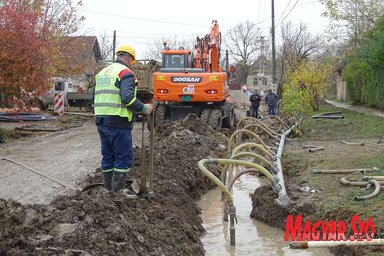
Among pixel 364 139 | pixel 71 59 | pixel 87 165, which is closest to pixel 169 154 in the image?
pixel 87 165

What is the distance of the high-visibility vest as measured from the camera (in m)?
6.49

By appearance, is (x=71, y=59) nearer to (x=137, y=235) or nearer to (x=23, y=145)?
(x=23, y=145)

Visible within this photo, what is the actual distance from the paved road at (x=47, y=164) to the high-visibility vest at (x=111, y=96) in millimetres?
1780

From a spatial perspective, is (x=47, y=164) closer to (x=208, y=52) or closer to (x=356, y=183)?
(x=356, y=183)

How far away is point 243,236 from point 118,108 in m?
2.42

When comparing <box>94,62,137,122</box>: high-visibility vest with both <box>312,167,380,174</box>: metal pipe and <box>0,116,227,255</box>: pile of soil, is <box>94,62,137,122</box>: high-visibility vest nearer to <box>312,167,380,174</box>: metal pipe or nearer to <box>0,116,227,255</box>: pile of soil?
<box>0,116,227,255</box>: pile of soil

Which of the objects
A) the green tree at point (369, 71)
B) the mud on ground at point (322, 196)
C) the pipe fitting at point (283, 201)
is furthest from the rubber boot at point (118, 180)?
the green tree at point (369, 71)

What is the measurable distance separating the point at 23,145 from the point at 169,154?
5794 mm

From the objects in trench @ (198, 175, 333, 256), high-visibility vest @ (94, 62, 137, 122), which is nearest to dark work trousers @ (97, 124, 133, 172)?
high-visibility vest @ (94, 62, 137, 122)

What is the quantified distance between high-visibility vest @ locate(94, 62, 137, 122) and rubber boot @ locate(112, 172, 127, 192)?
68 cm

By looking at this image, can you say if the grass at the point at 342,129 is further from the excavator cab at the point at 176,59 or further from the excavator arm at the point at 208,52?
the excavator cab at the point at 176,59

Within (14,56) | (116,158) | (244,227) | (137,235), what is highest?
(14,56)

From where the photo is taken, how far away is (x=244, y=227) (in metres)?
7.84

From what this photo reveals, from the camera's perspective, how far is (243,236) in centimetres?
736
